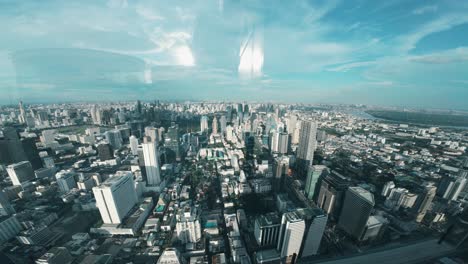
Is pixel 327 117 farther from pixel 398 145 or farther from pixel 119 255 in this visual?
pixel 119 255

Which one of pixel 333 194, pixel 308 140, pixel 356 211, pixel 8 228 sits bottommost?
pixel 8 228

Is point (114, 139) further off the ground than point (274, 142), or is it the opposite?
point (274, 142)

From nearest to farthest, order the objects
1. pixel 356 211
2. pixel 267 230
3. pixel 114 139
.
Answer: pixel 267 230 < pixel 356 211 < pixel 114 139

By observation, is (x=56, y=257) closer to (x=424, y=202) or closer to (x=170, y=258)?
(x=170, y=258)

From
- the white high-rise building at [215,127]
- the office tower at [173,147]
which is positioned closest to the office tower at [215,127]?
the white high-rise building at [215,127]

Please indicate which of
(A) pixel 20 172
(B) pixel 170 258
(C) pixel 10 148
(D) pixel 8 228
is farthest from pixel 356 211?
(C) pixel 10 148

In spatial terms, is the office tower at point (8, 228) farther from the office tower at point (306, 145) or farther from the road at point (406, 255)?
the office tower at point (306, 145)

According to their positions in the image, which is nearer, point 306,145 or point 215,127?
point 306,145
